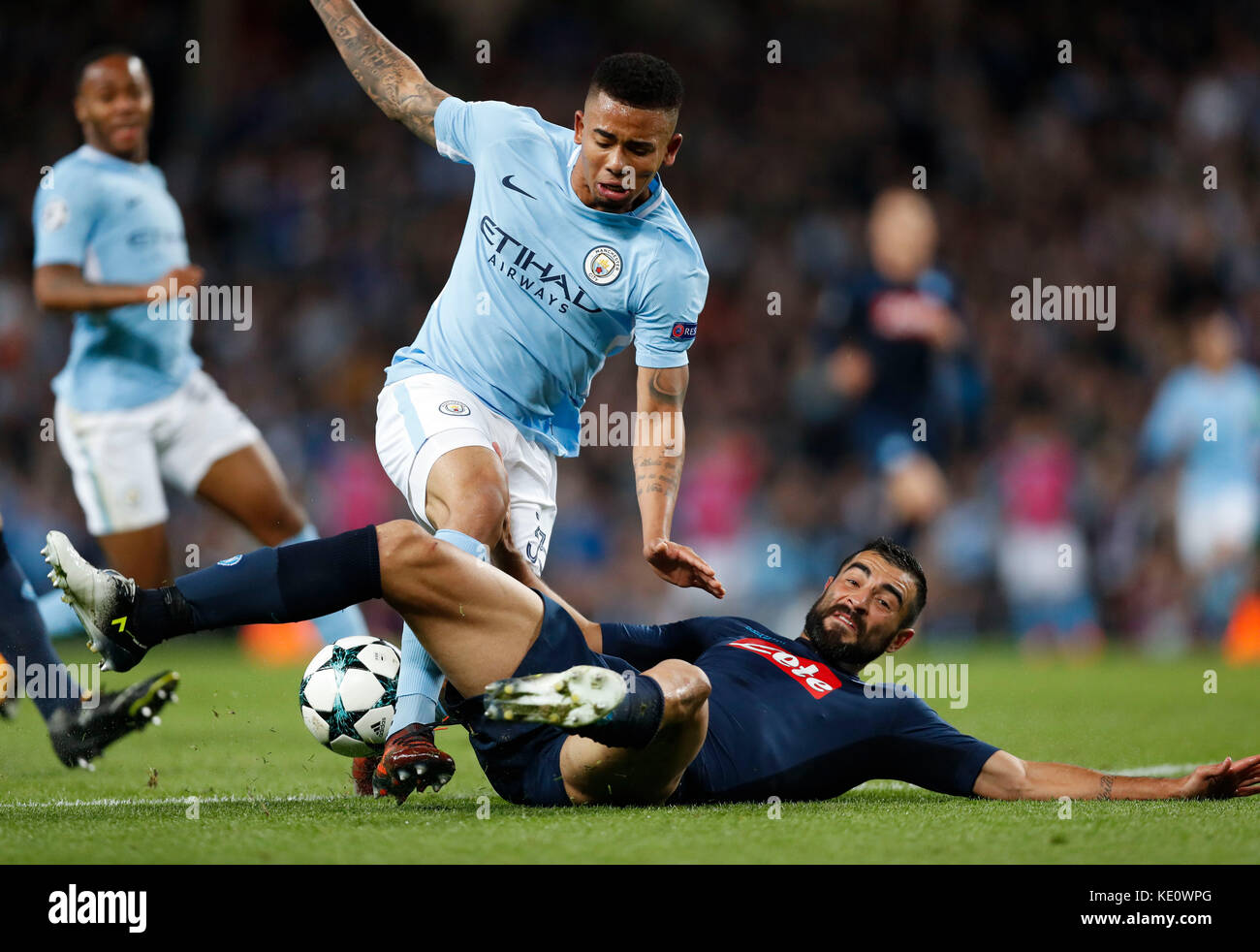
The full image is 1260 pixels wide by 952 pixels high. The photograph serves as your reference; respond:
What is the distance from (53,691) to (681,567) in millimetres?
2238

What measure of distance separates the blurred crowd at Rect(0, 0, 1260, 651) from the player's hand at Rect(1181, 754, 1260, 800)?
17.9ft

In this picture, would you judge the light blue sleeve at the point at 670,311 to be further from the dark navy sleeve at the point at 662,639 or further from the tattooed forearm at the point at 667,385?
the dark navy sleeve at the point at 662,639

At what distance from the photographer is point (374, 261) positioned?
14.9 meters

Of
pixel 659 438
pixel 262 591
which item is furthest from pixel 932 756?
pixel 262 591

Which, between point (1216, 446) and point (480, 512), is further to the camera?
point (1216, 446)

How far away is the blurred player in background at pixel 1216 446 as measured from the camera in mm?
11586

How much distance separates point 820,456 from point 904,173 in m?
3.74

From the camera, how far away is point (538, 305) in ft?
17.1

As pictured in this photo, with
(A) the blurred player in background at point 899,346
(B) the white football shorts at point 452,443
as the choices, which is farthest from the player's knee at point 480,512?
(A) the blurred player in background at point 899,346

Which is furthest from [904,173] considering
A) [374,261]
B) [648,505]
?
[648,505]

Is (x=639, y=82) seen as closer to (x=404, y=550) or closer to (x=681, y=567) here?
(x=681, y=567)

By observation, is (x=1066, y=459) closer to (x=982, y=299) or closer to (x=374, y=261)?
(x=982, y=299)

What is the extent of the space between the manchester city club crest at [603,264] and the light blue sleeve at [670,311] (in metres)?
0.14

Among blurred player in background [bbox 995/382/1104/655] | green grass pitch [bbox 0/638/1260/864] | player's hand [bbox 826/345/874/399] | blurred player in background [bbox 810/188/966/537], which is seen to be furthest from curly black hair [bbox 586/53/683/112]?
blurred player in background [bbox 995/382/1104/655]
